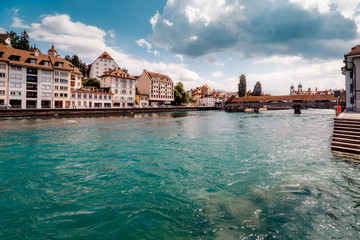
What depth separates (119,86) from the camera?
7231 centimetres

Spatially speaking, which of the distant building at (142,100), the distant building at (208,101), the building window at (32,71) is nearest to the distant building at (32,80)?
the building window at (32,71)

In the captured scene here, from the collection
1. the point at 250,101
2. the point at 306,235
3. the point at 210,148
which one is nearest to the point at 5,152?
the point at 210,148

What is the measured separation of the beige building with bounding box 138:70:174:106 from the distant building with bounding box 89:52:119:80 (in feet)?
77.3

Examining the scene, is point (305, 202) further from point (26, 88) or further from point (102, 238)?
point (26, 88)

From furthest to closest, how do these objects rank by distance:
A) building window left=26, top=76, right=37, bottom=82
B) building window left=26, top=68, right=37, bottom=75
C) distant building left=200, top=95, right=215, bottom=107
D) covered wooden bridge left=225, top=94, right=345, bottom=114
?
distant building left=200, top=95, right=215, bottom=107, covered wooden bridge left=225, top=94, right=345, bottom=114, building window left=26, top=76, right=37, bottom=82, building window left=26, top=68, right=37, bottom=75

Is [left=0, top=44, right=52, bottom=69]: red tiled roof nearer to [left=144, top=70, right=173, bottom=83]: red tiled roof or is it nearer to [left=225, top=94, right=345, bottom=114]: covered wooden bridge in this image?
[left=144, top=70, right=173, bottom=83]: red tiled roof

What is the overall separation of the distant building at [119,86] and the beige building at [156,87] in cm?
1320

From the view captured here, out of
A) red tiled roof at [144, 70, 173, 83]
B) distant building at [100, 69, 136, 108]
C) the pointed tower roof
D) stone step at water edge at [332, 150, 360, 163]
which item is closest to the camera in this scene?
stone step at water edge at [332, 150, 360, 163]

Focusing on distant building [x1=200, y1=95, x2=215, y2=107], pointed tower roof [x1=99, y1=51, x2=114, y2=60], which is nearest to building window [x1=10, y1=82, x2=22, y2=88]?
pointed tower roof [x1=99, y1=51, x2=114, y2=60]

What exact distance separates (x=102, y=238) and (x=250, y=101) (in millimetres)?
80573

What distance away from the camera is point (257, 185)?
249 inches

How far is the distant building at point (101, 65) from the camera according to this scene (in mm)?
99875

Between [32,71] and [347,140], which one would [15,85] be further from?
[347,140]

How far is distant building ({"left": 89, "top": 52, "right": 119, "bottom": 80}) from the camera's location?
9988cm
